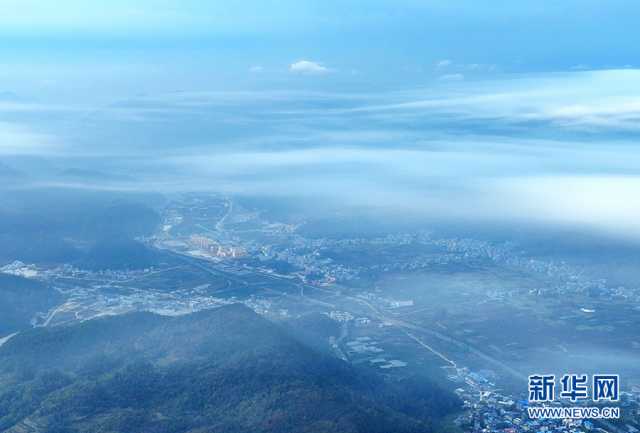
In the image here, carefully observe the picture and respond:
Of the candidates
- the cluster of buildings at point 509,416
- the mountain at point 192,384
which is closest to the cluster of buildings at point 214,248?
the mountain at point 192,384

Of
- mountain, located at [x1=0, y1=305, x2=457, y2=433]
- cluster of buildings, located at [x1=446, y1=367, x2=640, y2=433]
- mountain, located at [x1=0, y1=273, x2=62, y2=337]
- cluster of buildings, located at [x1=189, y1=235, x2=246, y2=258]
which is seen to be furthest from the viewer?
cluster of buildings, located at [x1=189, y1=235, x2=246, y2=258]

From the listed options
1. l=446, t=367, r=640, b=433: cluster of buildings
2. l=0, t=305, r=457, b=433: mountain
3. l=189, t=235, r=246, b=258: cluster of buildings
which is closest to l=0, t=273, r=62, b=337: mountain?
l=0, t=305, r=457, b=433: mountain

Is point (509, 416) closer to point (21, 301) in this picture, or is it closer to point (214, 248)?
point (21, 301)

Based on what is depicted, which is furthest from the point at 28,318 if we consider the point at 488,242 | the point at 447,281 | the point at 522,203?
the point at 522,203

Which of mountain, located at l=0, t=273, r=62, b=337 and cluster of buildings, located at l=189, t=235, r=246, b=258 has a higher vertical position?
cluster of buildings, located at l=189, t=235, r=246, b=258

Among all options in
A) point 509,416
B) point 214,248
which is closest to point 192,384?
point 509,416

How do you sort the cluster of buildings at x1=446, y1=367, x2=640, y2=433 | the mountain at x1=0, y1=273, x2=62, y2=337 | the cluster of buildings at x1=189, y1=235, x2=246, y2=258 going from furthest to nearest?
the cluster of buildings at x1=189, y1=235, x2=246, y2=258 < the mountain at x1=0, y1=273, x2=62, y2=337 < the cluster of buildings at x1=446, y1=367, x2=640, y2=433

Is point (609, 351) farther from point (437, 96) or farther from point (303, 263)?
point (437, 96)

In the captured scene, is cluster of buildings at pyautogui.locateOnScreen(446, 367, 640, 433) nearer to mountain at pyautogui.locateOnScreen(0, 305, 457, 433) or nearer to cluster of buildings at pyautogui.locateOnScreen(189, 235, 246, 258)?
mountain at pyautogui.locateOnScreen(0, 305, 457, 433)
